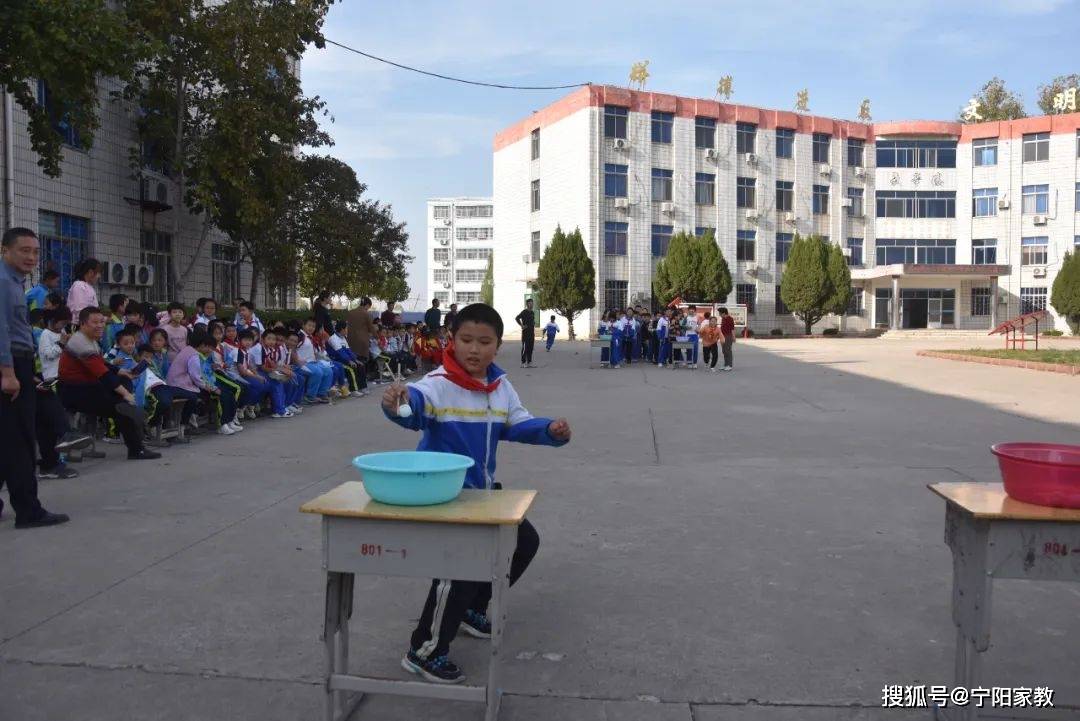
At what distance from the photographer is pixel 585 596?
4.46 metres

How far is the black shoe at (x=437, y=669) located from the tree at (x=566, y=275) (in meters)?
43.0

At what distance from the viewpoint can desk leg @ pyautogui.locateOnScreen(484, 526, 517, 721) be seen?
2857 millimetres

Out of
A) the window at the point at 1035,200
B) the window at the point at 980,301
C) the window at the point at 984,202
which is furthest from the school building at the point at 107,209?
the window at the point at 1035,200

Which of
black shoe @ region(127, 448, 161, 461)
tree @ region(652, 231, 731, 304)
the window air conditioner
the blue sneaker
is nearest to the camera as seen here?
the blue sneaker

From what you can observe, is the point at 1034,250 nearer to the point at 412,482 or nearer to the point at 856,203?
the point at 856,203

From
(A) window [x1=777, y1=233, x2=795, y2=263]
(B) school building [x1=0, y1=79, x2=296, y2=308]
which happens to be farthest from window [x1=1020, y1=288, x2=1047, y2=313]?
(B) school building [x1=0, y1=79, x2=296, y2=308]

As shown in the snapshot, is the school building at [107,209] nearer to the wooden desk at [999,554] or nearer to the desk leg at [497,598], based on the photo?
the desk leg at [497,598]

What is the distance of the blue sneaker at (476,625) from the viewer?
3.89 m

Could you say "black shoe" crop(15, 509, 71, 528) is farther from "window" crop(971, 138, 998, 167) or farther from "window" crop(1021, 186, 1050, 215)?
"window" crop(971, 138, 998, 167)

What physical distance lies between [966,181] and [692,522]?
181 ft

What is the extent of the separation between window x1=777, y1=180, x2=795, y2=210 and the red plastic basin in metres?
52.1

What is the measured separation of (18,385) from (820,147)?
53.9 meters

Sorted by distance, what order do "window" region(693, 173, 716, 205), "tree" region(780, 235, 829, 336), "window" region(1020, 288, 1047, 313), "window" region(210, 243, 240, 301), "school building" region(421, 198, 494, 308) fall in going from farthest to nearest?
"school building" region(421, 198, 494, 308)
"window" region(1020, 288, 1047, 313)
"window" region(693, 173, 716, 205)
"tree" region(780, 235, 829, 336)
"window" region(210, 243, 240, 301)

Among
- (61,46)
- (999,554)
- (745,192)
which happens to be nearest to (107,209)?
(61,46)
